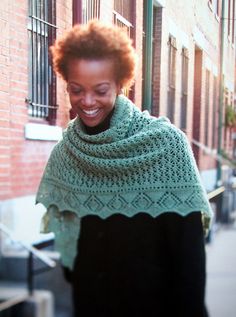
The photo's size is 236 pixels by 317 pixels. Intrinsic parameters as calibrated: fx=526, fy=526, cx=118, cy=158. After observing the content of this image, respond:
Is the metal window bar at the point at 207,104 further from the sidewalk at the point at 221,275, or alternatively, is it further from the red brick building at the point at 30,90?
the red brick building at the point at 30,90

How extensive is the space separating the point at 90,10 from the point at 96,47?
0.19 metres

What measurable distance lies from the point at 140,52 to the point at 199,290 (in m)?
0.66

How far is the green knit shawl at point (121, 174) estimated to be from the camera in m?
1.29

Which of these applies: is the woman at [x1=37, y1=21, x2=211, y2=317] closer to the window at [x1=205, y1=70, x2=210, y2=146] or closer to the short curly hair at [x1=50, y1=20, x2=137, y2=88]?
the short curly hair at [x1=50, y1=20, x2=137, y2=88]

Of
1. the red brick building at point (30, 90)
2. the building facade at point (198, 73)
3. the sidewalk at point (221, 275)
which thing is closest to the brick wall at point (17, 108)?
the red brick building at point (30, 90)

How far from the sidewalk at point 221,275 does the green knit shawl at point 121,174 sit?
208 millimetres

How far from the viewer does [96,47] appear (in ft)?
3.96

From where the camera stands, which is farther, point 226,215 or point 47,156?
point 226,215

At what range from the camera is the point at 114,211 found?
1.31 metres

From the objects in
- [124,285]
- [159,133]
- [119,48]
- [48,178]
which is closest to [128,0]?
[119,48]

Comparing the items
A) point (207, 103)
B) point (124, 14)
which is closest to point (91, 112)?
point (124, 14)

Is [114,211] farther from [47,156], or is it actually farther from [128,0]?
[128,0]

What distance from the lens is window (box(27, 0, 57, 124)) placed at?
1.33 meters

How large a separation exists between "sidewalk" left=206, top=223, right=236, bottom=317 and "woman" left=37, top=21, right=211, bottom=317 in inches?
2.7
